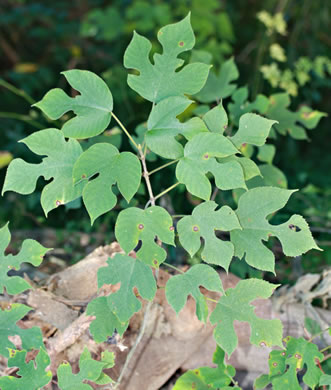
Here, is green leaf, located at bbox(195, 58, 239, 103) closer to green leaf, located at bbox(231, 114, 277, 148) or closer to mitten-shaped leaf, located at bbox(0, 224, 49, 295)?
green leaf, located at bbox(231, 114, 277, 148)

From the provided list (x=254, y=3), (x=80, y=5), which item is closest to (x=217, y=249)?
(x=254, y=3)

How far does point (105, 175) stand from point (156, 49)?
1870 millimetres

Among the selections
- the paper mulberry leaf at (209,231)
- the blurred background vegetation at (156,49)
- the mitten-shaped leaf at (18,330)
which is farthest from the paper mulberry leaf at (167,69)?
the mitten-shaped leaf at (18,330)

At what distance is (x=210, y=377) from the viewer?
106 cm

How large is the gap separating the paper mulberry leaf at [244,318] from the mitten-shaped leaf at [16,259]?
1.24 ft

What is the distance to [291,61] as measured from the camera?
8.43 feet

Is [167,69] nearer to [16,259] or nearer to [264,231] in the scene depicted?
[264,231]

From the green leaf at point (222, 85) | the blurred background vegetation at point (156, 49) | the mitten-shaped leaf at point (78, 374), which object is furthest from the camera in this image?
the blurred background vegetation at point (156, 49)

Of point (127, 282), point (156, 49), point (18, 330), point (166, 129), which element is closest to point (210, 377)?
point (127, 282)

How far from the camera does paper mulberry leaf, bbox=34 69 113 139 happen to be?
101 centimetres

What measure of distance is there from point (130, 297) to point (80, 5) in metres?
3.04

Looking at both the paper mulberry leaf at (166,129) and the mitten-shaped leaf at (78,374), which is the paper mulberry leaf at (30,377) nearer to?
the mitten-shaped leaf at (78,374)

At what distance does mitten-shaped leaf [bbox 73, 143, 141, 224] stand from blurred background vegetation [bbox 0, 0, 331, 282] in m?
0.38

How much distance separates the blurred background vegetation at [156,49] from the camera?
6.06 feet
